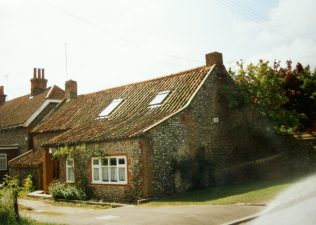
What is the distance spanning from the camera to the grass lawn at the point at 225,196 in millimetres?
16027

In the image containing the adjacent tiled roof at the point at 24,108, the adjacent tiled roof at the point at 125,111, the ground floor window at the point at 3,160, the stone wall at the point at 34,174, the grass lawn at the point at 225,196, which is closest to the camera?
the grass lawn at the point at 225,196

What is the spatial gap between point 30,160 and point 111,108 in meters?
8.80

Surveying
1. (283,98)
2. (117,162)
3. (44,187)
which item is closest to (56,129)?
(44,187)

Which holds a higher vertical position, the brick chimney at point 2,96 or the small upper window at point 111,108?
the brick chimney at point 2,96

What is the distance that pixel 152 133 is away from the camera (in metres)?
19.5

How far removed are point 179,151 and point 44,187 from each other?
11150 millimetres

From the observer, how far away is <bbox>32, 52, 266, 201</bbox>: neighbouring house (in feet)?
63.8

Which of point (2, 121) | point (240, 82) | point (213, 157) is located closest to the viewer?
point (213, 157)

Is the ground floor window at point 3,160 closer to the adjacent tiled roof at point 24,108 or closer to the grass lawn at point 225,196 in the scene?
the adjacent tiled roof at point 24,108

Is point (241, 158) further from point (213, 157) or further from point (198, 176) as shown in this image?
point (198, 176)

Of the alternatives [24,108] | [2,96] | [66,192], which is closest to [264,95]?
[66,192]

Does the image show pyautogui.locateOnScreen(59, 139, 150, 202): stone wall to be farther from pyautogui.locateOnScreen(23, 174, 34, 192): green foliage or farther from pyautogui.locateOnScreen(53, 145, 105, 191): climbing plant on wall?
pyautogui.locateOnScreen(23, 174, 34, 192): green foliage

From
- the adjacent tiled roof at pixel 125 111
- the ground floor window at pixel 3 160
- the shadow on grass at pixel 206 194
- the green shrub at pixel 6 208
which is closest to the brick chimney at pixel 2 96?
the ground floor window at pixel 3 160

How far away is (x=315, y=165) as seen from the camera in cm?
2398
